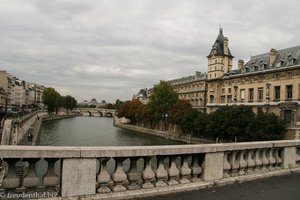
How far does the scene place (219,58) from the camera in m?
76.8

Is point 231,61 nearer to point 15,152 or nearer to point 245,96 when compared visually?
point 245,96

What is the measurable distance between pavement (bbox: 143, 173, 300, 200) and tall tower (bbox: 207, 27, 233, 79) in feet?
235

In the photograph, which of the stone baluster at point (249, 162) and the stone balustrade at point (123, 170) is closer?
the stone balustrade at point (123, 170)

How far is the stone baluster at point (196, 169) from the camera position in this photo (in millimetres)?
5996

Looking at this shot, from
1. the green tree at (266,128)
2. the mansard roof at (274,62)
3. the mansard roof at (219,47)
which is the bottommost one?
the green tree at (266,128)

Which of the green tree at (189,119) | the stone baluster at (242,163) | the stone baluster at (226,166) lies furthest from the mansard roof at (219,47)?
the stone baluster at (226,166)

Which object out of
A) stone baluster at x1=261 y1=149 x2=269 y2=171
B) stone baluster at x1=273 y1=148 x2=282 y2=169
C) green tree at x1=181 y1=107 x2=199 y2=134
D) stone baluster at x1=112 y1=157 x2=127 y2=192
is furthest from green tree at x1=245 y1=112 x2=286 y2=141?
stone baluster at x1=112 y1=157 x2=127 y2=192

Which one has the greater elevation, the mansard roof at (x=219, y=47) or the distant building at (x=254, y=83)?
the mansard roof at (x=219, y=47)

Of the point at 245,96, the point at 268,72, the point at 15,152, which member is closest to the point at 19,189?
the point at 15,152

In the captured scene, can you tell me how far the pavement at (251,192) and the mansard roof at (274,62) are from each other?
50953 mm

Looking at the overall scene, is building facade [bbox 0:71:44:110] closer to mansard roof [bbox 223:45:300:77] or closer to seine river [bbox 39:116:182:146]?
seine river [bbox 39:116:182:146]

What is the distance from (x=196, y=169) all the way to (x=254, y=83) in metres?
60.2

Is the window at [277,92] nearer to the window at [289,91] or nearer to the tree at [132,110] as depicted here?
the window at [289,91]

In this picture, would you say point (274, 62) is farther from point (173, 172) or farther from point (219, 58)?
point (173, 172)
